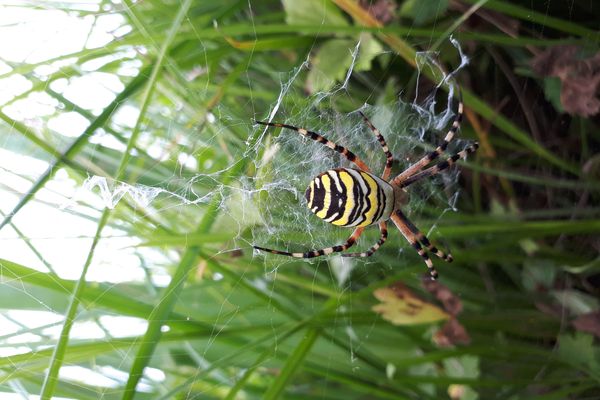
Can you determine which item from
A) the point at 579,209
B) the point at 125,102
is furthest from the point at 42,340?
the point at 579,209

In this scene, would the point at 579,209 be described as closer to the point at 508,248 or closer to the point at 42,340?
the point at 508,248

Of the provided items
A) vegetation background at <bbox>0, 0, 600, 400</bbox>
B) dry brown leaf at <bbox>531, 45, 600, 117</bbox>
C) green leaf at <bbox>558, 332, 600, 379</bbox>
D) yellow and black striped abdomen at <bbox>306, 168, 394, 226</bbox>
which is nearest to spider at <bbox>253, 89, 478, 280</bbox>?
yellow and black striped abdomen at <bbox>306, 168, 394, 226</bbox>

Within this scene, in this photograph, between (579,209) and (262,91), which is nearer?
(579,209)

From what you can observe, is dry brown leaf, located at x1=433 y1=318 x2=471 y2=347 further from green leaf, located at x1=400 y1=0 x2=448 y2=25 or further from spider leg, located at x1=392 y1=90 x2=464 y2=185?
green leaf, located at x1=400 y1=0 x2=448 y2=25

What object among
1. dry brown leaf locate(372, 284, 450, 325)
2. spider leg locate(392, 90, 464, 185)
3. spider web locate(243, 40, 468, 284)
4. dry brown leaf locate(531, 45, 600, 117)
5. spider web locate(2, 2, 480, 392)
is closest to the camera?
spider web locate(2, 2, 480, 392)

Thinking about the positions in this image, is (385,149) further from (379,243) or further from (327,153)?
(379,243)

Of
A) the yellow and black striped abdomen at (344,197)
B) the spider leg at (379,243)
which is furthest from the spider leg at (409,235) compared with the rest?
the yellow and black striped abdomen at (344,197)

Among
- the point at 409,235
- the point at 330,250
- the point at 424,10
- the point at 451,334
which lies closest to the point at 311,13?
the point at 424,10
